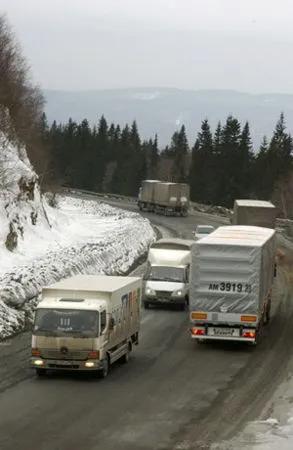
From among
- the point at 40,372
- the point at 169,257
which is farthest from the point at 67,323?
the point at 169,257

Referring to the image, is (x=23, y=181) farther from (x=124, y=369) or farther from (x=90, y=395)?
(x=90, y=395)

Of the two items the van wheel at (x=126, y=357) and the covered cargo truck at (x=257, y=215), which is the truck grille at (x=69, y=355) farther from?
the covered cargo truck at (x=257, y=215)

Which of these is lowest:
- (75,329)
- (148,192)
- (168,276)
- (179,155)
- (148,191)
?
(148,192)

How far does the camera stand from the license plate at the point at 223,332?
27.8 metres

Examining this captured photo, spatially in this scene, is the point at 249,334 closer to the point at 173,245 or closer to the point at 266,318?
the point at 266,318

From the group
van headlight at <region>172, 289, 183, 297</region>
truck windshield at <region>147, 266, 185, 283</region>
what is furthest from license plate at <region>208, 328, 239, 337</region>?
truck windshield at <region>147, 266, 185, 283</region>

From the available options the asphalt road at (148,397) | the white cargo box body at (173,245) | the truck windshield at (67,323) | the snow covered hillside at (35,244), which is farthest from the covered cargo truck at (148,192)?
the truck windshield at (67,323)

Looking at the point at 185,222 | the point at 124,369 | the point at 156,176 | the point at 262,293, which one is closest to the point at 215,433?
the point at 124,369

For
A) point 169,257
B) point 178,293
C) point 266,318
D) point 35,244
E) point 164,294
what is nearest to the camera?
point 266,318

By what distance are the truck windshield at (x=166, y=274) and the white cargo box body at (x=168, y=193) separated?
57.7 metres

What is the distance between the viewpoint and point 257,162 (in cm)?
13375

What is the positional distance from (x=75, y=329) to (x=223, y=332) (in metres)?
7.38

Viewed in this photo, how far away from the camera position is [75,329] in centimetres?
2203

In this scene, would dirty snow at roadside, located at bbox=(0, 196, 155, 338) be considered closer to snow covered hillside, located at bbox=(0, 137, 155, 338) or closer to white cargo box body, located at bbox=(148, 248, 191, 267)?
snow covered hillside, located at bbox=(0, 137, 155, 338)
